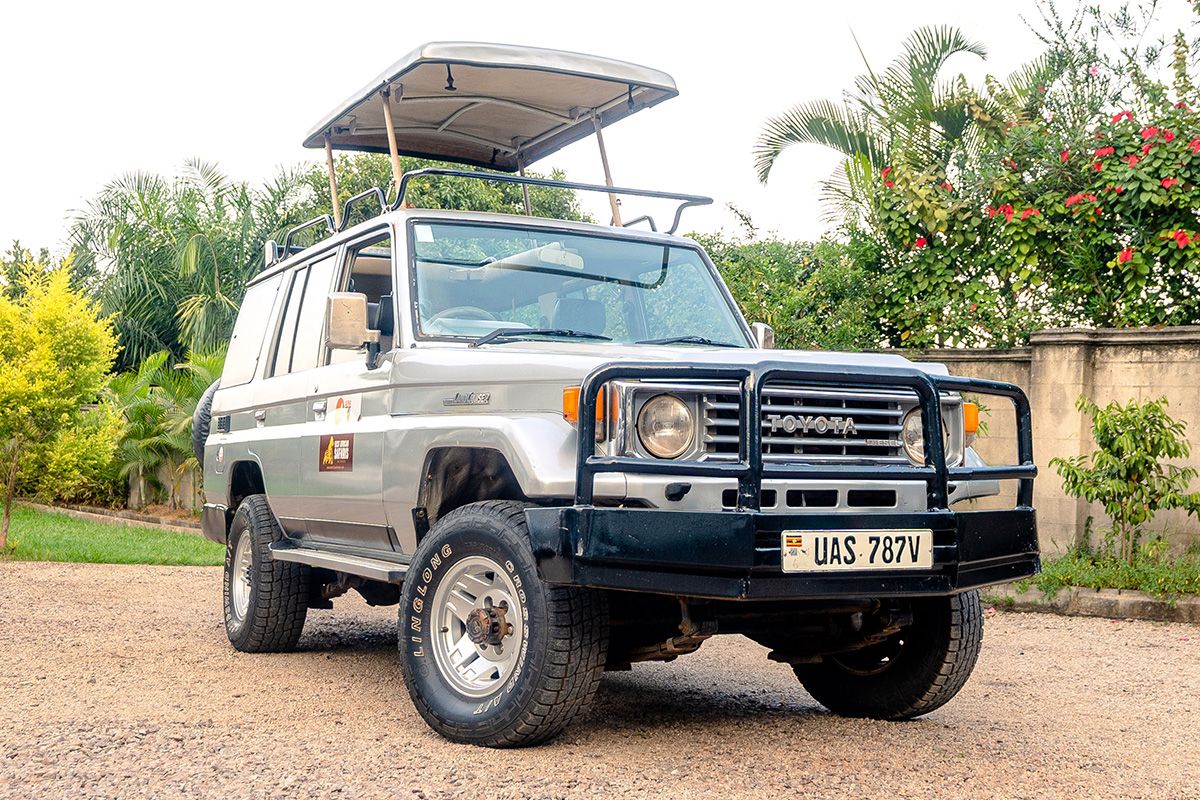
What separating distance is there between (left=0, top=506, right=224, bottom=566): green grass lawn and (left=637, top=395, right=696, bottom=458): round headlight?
9621mm

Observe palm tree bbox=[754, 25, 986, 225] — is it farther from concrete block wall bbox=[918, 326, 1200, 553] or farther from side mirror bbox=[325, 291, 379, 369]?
side mirror bbox=[325, 291, 379, 369]

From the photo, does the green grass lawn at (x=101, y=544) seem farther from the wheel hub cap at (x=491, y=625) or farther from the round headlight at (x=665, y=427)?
the round headlight at (x=665, y=427)

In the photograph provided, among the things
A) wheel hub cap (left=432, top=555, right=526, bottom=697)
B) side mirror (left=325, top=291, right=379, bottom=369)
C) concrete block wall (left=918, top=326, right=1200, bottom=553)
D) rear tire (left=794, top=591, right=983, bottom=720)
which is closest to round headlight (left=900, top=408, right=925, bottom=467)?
rear tire (left=794, top=591, right=983, bottom=720)

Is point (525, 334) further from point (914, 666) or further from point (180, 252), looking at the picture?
point (180, 252)

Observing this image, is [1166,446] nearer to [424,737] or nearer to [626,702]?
[626,702]

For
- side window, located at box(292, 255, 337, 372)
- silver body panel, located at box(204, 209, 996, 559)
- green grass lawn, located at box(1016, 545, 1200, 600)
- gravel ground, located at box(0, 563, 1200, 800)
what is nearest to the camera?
gravel ground, located at box(0, 563, 1200, 800)

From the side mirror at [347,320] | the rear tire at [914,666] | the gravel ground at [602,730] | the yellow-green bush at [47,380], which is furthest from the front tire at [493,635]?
the yellow-green bush at [47,380]

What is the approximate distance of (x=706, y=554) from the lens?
14.0 ft

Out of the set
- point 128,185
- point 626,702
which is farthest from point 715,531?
point 128,185

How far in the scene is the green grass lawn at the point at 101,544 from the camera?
13.2 m

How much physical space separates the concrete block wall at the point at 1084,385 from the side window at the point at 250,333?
20.8 ft

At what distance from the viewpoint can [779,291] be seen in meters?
13.4

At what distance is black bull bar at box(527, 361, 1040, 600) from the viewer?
428 centimetres

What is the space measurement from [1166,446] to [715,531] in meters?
6.38
